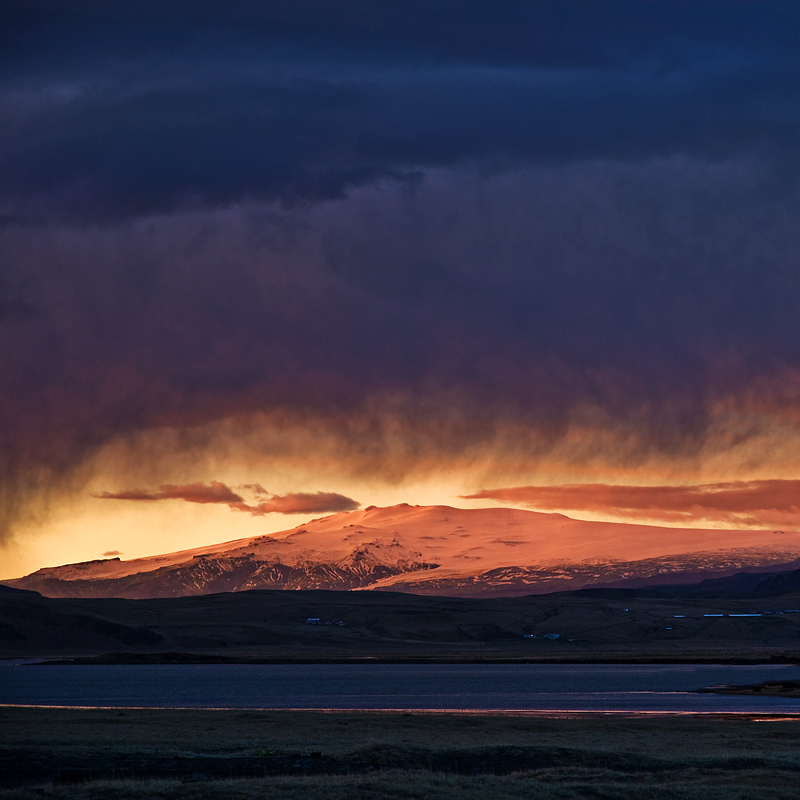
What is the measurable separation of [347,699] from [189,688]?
29221 mm

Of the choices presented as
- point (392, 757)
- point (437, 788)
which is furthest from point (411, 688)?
point (437, 788)

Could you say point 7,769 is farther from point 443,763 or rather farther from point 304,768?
point 443,763

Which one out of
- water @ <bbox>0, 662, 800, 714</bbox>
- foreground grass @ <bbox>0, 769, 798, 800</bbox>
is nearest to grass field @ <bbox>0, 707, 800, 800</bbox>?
foreground grass @ <bbox>0, 769, 798, 800</bbox>

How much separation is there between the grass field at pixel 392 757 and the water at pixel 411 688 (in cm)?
2087

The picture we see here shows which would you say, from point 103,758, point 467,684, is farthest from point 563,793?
point 467,684

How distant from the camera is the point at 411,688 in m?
118

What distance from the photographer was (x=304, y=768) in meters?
44.2

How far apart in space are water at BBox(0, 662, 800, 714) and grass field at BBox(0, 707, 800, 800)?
2087 cm

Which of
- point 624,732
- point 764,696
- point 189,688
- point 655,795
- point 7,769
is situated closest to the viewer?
point 655,795

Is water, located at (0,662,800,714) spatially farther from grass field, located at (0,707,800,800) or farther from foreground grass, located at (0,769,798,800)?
foreground grass, located at (0,769,798,800)

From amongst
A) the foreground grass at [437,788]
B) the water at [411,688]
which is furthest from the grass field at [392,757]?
the water at [411,688]

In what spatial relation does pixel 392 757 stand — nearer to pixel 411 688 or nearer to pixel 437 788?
pixel 437 788

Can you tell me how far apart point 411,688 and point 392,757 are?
242ft

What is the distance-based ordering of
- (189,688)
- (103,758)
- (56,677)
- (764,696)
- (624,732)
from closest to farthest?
(103,758) < (624,732) < (764,696) < (189,688) < (56,677)
